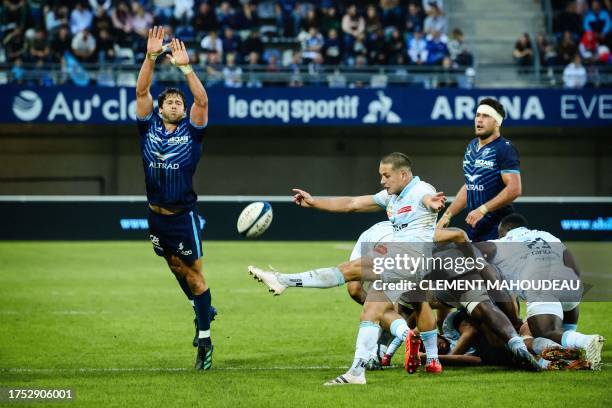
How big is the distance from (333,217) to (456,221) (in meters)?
2.84

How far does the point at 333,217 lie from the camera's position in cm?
2336

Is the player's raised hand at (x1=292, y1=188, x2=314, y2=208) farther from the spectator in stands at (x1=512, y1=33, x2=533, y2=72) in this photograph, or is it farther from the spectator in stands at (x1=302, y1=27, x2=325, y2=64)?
the spectator in stands at (x1=512, y1=33, x2=533, y2=72)

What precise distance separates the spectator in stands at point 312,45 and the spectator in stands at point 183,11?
3.24m

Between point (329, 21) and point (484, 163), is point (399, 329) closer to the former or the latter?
point (484, 163)

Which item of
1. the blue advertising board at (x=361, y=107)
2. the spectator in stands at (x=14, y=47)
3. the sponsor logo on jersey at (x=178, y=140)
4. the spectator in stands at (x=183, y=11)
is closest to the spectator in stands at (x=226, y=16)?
the spectator in stands at (x=183, y=11)

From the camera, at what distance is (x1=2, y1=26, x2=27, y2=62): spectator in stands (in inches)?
989

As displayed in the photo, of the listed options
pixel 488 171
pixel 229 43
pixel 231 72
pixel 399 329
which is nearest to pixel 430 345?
pixel 399 329

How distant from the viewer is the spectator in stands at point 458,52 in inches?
1020

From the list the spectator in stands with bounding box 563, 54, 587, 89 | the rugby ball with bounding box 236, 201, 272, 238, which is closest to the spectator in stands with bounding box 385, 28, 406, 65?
the spectator in stands with bounding box 563, 54, 587, 89

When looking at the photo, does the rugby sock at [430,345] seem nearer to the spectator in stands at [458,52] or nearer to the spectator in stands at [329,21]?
the spectator in stands at [458,52]

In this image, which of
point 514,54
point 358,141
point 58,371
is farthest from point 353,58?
point 58,371

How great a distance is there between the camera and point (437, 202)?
7504mm

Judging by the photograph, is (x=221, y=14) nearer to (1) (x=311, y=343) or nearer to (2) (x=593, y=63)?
(2) (x=593, y=63)

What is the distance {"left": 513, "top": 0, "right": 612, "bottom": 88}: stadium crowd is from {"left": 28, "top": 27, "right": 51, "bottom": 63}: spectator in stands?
39.7 feet
